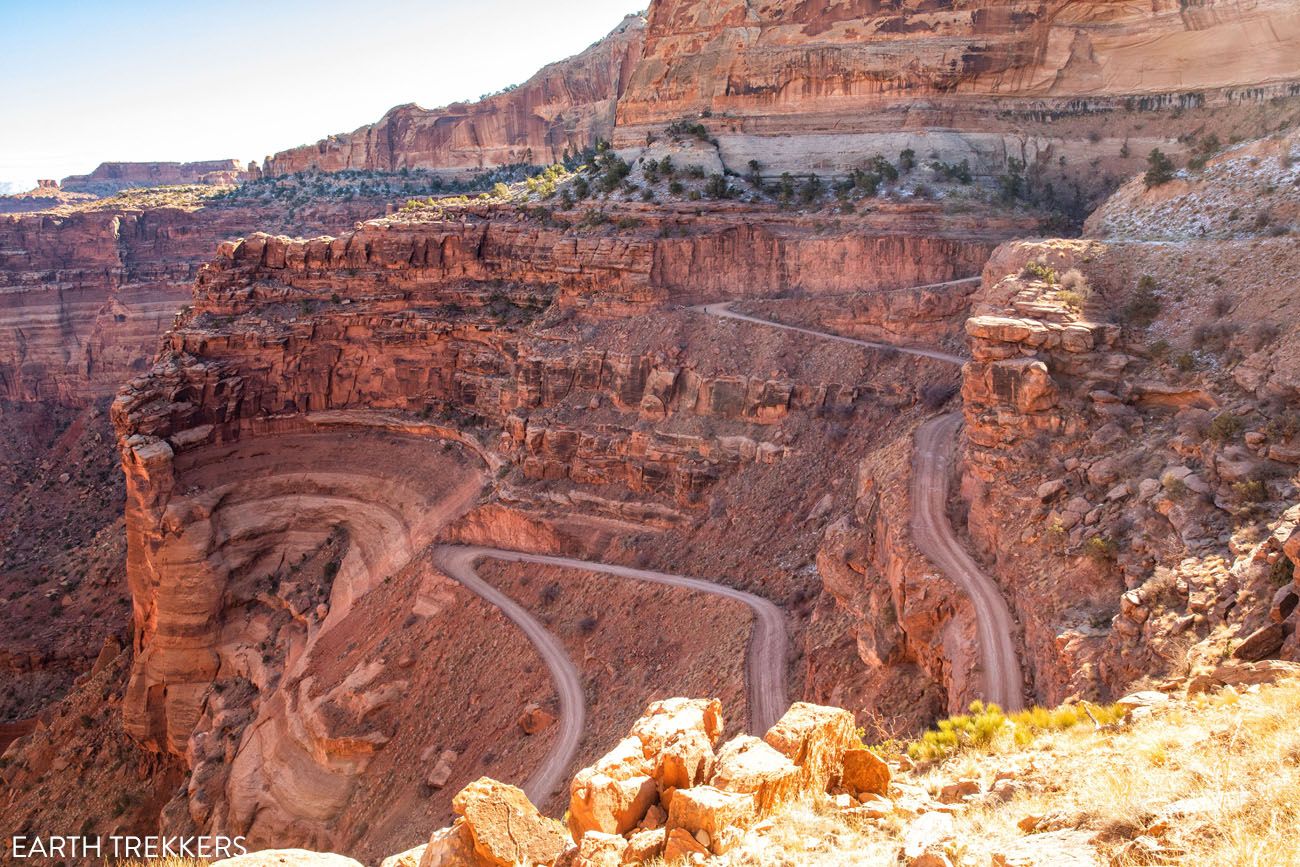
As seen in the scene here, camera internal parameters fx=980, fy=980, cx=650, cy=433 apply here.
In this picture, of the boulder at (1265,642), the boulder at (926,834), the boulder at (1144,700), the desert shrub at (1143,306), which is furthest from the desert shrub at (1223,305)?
the boulder at (926,834)

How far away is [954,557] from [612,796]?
1533cm

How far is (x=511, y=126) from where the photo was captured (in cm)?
9781

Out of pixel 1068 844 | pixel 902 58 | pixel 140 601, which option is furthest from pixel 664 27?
pixel 1068 844

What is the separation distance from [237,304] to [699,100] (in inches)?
1133

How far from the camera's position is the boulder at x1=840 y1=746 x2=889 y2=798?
514 inches

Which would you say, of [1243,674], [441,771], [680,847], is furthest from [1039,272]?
[441,771]

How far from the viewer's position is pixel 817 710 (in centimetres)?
1412

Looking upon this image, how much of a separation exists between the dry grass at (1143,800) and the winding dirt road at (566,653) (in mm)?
13975

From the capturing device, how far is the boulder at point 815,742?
42.3ft

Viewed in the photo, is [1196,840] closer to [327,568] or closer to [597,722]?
[597,722]

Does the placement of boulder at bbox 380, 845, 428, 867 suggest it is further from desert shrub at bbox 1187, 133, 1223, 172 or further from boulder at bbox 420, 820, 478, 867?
desert shrub at bbox 1187, 133, 1223, 172

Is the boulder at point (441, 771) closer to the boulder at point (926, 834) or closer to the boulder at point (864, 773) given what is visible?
the boulder at point (864, 773)

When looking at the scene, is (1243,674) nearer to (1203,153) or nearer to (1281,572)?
(1281,572)

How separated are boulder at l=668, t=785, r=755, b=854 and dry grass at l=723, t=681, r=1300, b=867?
27 cm
